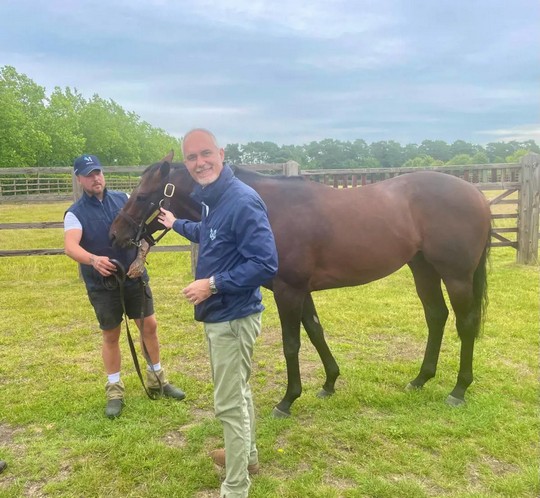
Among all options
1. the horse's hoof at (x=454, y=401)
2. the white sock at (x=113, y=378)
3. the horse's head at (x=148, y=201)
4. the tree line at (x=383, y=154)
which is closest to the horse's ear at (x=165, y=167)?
the horse's head at (x=148, y=201)

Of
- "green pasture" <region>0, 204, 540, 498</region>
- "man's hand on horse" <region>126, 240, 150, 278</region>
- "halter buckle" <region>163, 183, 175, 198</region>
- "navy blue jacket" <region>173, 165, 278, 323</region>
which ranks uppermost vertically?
"halter buckle" <region>163, 183, 175, 198</region>

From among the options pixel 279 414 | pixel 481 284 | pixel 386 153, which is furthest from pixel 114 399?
pixel 386 153

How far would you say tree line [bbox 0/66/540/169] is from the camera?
3303cm

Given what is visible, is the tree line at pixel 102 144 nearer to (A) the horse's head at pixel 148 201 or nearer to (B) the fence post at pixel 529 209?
(B) the fence post at pixel 529 209

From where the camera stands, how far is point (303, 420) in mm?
3453

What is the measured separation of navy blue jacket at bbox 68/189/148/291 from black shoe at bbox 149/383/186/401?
3.58 ft

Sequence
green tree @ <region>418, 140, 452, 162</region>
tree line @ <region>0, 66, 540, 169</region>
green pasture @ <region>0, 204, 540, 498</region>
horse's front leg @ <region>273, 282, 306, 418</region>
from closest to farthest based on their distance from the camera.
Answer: green pasture @ <region>0, 204, 540, 498</region> < horse's front leg @ <region>273, 282, 306, 418</region> < tree line @ <region>0, 66, 540, 169</region> < green tree @ <region>418, 140, 452, 162</region>

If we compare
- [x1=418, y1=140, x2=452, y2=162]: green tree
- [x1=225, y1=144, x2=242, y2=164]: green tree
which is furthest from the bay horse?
[x1=418, y1=140, x2=452, y2=162]: green tree

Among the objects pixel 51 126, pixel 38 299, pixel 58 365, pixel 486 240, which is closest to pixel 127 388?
pixel 58 365

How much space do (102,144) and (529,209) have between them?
54374 millimetres

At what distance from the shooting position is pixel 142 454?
2.94m

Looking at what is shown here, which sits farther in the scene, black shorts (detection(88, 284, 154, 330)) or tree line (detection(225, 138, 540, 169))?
tree line (detection(225, 138, 540, 169))

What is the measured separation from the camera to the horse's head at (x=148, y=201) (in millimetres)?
3254

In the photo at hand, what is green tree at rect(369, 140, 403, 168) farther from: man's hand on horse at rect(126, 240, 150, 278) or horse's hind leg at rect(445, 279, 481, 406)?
man's hand on horse at rect(126, 240, 150, 278)
